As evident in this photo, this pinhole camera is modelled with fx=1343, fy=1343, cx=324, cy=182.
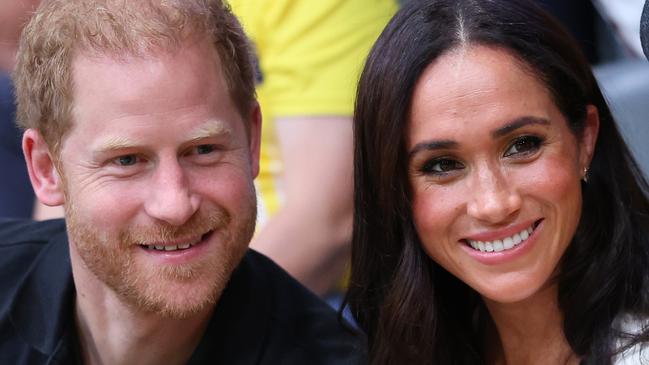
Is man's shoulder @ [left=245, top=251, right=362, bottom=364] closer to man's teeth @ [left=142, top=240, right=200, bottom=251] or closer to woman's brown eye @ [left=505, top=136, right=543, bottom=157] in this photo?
man's teeth @ [left=142, top=240, right=200, bottom=251]

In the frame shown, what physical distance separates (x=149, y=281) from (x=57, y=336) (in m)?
0.32

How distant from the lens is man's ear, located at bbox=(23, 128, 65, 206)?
3.10 metres

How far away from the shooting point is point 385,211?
296 centimetres

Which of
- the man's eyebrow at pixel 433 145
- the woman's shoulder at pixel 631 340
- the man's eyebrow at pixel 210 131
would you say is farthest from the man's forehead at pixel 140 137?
the woman's shoulder at pixel 631 340

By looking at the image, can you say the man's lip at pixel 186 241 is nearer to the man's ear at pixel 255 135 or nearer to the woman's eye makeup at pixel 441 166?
the man's ear at pixel 255 135

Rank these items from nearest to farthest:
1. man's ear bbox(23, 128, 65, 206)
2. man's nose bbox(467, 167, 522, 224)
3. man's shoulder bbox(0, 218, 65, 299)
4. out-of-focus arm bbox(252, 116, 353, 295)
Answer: man's nose bbox(467, 167, 522, 224) < man's ear bbox(23, 128, 65, 206) < man's shoulder bbox(0, 218, 65, 299) < out-of-focus arm bbox(252, 116, 353, 295)

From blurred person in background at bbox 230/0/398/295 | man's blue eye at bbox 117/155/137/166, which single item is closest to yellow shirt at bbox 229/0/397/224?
blurred person in background at bbox 230/0/398/295

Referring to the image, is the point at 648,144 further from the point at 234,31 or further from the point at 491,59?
the point at 234,31

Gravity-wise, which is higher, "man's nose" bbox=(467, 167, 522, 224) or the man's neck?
"man's nose" bbox=(467, 167, 522, 224)

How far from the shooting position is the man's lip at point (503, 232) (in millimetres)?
2814

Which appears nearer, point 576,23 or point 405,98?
point 405,98

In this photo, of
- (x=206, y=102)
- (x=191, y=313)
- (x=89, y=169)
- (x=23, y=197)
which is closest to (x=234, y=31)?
(x=206, y=102)

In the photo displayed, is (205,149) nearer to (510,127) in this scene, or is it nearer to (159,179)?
(159,179)

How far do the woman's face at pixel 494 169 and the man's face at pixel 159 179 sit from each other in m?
0.42
